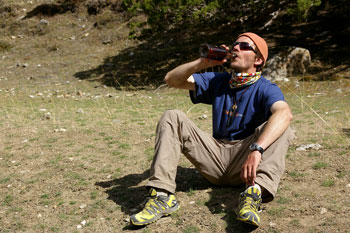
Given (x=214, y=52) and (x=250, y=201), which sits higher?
(x=214, y=52)

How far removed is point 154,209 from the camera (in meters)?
2.96

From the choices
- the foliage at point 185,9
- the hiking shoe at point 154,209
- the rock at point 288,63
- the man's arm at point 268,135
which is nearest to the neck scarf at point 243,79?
the man's arm at point 268,135

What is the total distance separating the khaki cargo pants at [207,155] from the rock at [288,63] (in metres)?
7.64

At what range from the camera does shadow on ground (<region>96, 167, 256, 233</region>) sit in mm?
3004

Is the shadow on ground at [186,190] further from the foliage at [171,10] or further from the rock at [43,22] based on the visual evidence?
the rock at [43,22]

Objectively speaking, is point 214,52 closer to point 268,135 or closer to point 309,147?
point 268,135

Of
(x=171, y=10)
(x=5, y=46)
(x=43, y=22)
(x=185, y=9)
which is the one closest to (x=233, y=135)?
(x=185, y=9)

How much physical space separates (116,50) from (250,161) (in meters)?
14.1

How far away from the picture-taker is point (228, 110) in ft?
10.7

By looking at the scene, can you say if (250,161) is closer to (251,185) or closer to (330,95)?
(251,185)

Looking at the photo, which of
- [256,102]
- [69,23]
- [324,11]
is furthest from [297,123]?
[69,23]

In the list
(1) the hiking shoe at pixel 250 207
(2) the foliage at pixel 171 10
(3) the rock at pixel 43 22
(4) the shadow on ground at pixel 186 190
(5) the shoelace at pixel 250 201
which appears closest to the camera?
(1) the hiking shoe at pixel 250 207

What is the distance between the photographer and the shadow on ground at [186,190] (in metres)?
3.00

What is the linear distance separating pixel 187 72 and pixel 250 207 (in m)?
1.25
